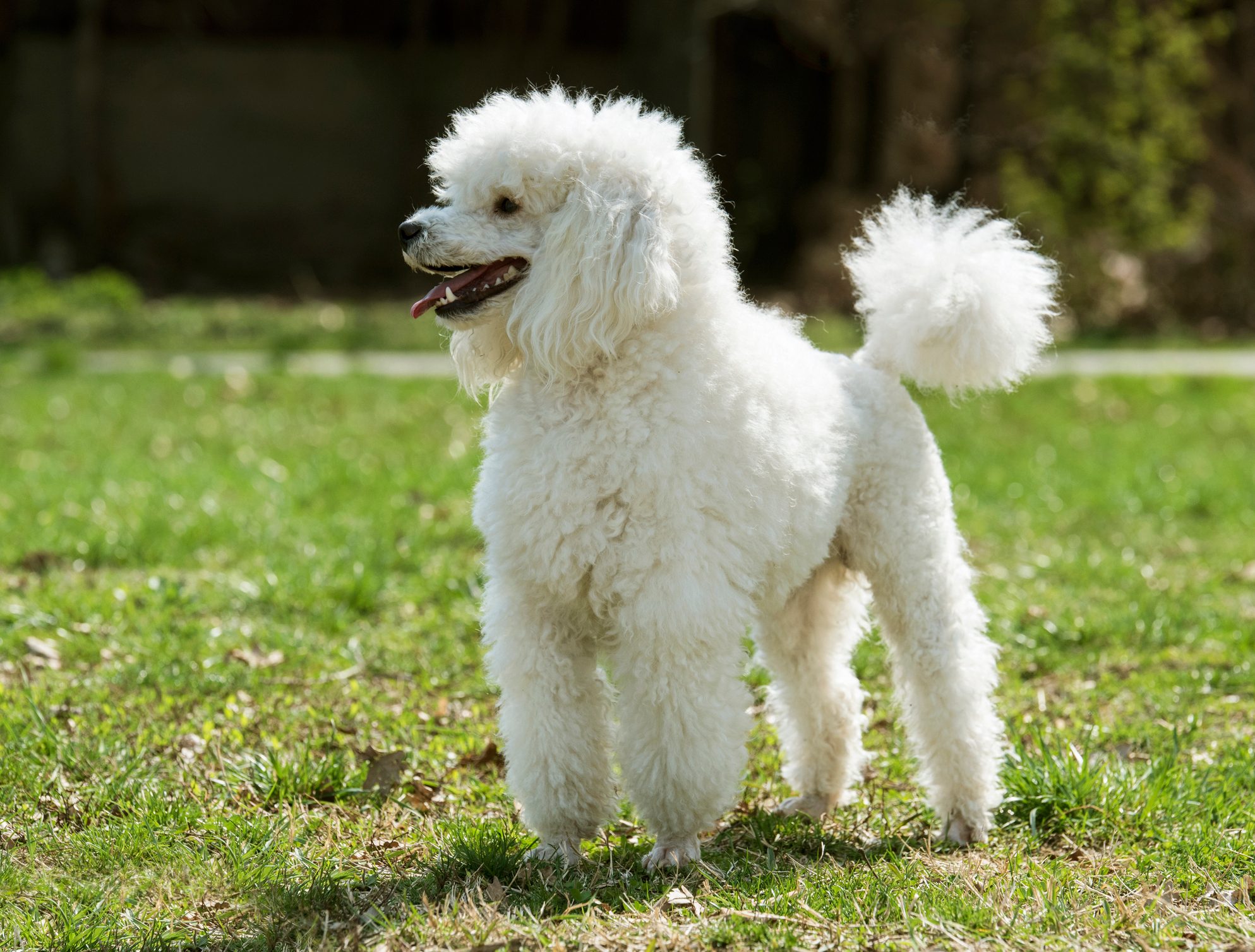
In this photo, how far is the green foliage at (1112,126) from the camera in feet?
48.1

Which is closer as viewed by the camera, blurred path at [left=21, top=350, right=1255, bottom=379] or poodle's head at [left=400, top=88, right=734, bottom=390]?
poodle's head at [left=400, top=88, right=734, bottom=390]

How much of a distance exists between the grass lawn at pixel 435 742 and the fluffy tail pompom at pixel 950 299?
1.09m

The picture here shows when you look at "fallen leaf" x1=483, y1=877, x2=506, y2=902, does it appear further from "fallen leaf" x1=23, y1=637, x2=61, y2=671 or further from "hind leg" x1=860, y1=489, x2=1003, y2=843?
"fallen leaf" x1=23, y1=637, x2=61, y2=671

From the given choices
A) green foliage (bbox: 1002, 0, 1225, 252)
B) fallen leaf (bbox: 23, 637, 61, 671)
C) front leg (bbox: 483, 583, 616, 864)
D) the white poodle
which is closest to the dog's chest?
the white poodle

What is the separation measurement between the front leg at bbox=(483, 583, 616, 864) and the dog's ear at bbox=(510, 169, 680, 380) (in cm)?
64

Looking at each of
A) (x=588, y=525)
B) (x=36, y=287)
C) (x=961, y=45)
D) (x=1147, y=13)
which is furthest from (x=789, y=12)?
(x=588, y=525)

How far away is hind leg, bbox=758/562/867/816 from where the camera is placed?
3.86m

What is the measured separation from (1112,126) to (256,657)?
12.8 metres

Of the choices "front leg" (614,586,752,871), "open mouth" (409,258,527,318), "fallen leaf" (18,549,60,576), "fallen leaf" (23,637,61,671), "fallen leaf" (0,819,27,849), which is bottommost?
"fallen leaf" (0,819,27,849)

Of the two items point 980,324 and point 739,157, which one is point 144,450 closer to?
point 980,324

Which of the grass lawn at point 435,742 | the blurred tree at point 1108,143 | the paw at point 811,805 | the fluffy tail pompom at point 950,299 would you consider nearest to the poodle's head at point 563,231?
the fluffy tail pompom at point 950,299

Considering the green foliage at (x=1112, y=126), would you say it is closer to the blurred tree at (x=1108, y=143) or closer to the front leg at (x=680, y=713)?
the blurred tree at (x=1108, y=143)

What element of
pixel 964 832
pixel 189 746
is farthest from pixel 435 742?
pixel 964 832

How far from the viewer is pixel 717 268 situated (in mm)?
3303
